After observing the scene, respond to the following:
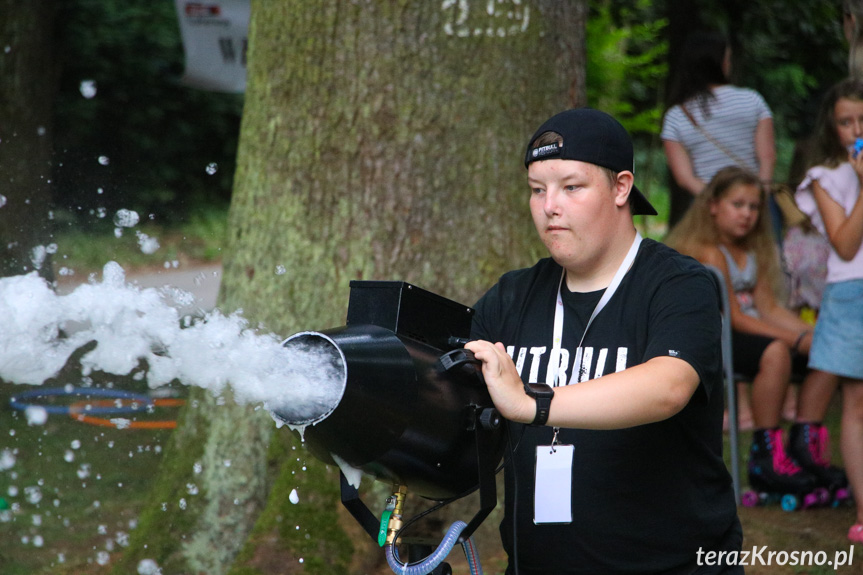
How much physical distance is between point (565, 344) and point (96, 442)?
4725 millimetres

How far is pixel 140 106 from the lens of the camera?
16969 mm

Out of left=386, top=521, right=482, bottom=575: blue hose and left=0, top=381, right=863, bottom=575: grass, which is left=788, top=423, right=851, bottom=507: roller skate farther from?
left=386, top=521, right=482, bottom=575: blue hose

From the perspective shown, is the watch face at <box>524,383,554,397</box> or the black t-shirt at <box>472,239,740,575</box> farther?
the black t-shirt at <box>472,239,740,575</box>

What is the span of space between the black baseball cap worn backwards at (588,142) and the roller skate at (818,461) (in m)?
3.27

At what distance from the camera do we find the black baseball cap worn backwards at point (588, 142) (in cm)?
231

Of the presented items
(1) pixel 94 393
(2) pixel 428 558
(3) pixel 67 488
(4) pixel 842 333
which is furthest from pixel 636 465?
(1) pixel 94 393

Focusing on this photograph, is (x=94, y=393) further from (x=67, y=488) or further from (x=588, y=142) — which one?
(x=588, y=142)

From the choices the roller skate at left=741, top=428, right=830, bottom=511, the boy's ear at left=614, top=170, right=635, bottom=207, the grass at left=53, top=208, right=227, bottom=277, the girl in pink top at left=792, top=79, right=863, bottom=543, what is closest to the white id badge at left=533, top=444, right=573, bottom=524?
the boy's ear at left=614, top=170, right=635, bottom=207

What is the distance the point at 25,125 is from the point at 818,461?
5.93 meters

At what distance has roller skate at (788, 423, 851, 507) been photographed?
201 inches

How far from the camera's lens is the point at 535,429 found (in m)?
2.46

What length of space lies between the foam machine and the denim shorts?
297 cm

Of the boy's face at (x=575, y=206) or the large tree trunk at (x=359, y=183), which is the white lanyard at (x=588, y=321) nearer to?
the boy's face at (x=575, y=206)

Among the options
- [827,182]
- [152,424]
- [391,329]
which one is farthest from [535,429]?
[152,424]
